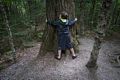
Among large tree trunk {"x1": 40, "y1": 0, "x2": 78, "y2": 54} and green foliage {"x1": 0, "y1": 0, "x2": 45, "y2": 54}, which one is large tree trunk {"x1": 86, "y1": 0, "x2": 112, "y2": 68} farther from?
green foliage {"x1": 0, "y1": 0, "x2": 45, "y2": 54}

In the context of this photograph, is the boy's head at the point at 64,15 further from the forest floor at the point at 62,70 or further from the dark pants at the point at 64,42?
the forest floor at the point at 62,70

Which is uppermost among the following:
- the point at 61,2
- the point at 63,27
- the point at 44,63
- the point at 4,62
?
the point at 61,2

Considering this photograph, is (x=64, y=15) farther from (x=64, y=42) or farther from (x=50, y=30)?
(x=64, y=42)

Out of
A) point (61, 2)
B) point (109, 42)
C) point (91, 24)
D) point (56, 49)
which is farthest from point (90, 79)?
point (91, 24)

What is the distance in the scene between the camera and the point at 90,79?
6.04 meters

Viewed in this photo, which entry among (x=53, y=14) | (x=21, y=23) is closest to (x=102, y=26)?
(x=53, y=14)

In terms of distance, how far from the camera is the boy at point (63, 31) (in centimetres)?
664

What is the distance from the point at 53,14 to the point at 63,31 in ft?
2.80

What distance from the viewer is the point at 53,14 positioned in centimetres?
675

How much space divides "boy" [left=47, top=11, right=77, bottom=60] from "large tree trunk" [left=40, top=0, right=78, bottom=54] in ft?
0.77

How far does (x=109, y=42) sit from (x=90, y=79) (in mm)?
6201

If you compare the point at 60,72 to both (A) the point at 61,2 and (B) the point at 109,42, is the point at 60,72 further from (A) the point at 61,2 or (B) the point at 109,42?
(B) the point at 109,42

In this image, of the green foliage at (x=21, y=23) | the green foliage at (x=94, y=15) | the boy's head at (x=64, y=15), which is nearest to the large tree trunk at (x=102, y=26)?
the boy's head at (x=64, y=15)

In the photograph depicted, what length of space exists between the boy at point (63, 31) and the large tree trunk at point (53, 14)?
0.77 feet
